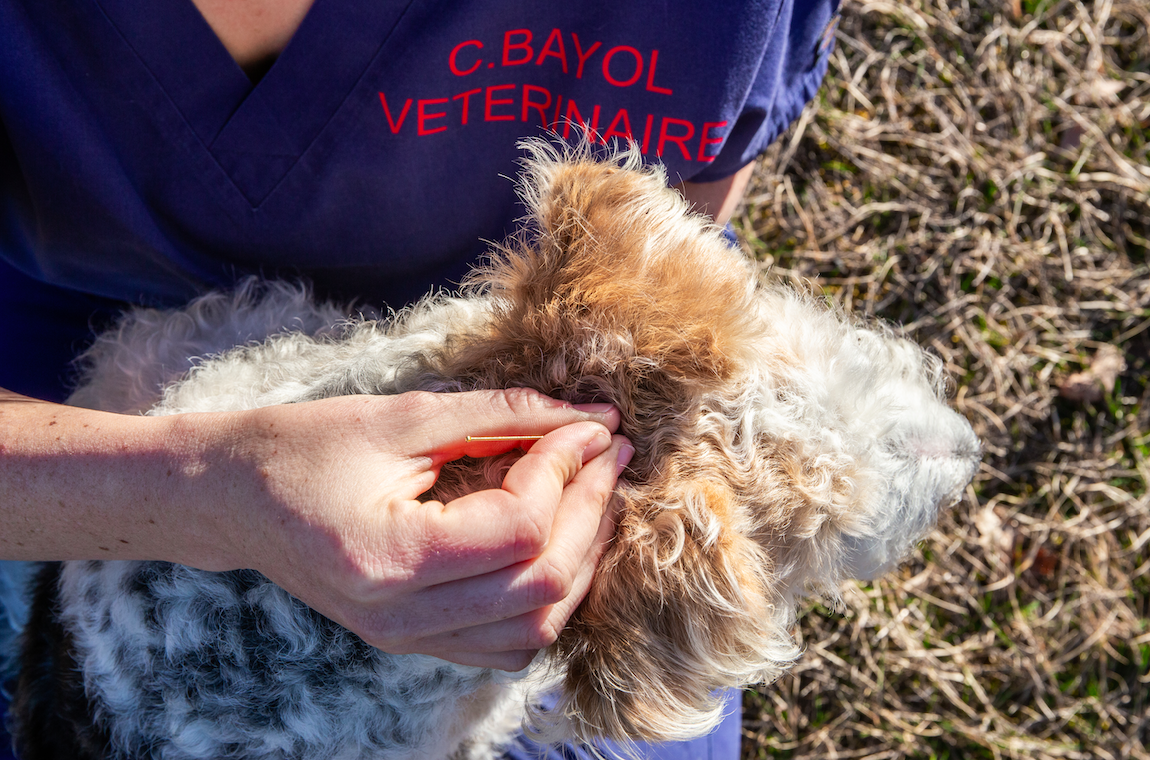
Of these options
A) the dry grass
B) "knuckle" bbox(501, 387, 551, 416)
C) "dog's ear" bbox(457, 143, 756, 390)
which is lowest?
the dry grass

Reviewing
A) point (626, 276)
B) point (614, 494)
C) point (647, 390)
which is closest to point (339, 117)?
point (626, 276)

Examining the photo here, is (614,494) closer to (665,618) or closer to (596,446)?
(596,446)

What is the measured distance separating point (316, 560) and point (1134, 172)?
4.65 meters

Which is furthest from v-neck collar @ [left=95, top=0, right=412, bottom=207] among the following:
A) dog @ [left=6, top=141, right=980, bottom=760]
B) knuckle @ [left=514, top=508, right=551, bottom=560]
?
knuckle @ [left=514, top=508, right=551, bottom=560]

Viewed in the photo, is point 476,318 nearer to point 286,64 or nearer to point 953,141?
point 286,64

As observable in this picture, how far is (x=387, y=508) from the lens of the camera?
1.41 meters

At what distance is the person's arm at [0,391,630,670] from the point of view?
140 cm

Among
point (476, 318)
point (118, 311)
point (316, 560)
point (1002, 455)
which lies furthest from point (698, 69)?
point (1002, 455)

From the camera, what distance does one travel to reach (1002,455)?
401cm

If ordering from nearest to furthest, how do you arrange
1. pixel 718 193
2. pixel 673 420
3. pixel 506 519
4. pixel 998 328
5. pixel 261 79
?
pixel 506 519 < pixel 673 420 < pixel 261 79 < pixel 718 193 < pixel 998 328

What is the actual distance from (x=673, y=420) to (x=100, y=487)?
49.8 inches

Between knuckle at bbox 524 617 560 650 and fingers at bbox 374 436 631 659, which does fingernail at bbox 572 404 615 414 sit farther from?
knuckle at bbox 524 617 560 650

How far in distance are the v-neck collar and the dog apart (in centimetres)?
46

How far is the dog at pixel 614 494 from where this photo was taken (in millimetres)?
1487
